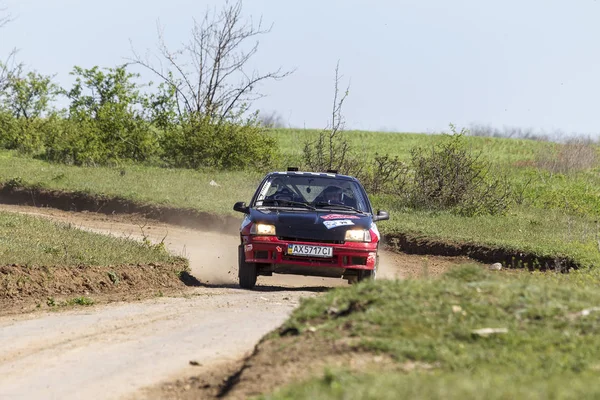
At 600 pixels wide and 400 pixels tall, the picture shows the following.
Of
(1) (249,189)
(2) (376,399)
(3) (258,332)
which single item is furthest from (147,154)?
(2) (376,399)

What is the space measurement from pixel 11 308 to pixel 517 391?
26.2ft

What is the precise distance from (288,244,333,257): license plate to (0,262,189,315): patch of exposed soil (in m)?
1.82

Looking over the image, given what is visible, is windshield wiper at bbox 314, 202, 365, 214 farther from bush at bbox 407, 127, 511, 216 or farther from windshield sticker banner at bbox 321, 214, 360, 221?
bush at bbox 407, 127, 511, 216

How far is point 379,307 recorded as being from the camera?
8.16m

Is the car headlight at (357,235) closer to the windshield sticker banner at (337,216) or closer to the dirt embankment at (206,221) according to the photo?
the windshield sticker banner at (337,216)

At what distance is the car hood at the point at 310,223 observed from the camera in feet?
44.4

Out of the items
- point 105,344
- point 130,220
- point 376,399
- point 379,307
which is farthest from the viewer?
point 130,220

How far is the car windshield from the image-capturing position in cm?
1448

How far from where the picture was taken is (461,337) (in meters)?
7.34

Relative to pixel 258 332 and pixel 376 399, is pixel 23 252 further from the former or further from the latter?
pixel 376 399

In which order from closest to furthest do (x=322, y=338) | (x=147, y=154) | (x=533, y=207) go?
1. (x=322, y=338)
2. (x=533, y=207)
3. (x=147, y=154)

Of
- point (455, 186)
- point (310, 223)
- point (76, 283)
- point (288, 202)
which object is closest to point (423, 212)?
point (455, 186)

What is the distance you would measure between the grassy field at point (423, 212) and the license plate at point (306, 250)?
6.43 m

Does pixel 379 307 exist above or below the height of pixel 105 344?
above
